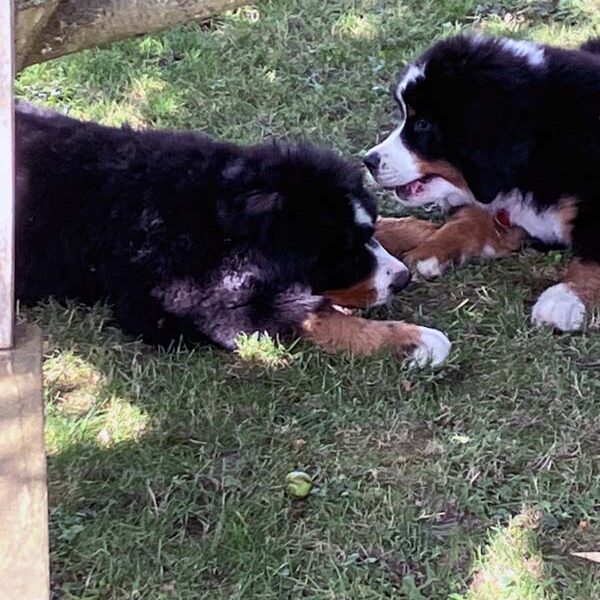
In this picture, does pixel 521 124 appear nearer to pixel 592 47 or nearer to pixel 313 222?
pixel 313 222

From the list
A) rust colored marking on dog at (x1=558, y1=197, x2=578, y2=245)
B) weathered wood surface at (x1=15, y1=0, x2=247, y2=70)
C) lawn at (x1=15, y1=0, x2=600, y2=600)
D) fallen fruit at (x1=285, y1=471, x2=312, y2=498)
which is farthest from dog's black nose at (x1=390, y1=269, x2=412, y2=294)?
weathered wood surface at (x1=15, y1=0, x2=247, y2=70)

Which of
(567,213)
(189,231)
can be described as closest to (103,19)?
(189,231)

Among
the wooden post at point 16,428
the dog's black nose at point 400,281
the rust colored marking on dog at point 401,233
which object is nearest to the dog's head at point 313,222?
the dog's black nose at point 400,281

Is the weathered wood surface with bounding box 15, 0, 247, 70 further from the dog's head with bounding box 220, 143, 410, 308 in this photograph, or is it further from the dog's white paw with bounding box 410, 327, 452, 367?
the dog's white paw with bounding box 410, 327, 452, 367

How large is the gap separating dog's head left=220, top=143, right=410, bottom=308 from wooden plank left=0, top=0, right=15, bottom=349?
3.63 ft

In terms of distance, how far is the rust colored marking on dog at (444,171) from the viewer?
151 inches

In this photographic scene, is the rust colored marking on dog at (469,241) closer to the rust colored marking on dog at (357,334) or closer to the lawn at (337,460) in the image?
the lawn at (337,460)

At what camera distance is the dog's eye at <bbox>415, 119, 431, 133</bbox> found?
3.82 m

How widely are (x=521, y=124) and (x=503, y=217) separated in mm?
476

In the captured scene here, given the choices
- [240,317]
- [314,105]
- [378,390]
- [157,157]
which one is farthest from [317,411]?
[314,105]

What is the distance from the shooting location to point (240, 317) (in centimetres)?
342

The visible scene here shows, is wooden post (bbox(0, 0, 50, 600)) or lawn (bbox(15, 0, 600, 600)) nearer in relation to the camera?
wooden post (bbox(0, 0, 50, 600))

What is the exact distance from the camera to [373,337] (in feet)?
11.2

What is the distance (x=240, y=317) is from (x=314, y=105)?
73.7 inches
